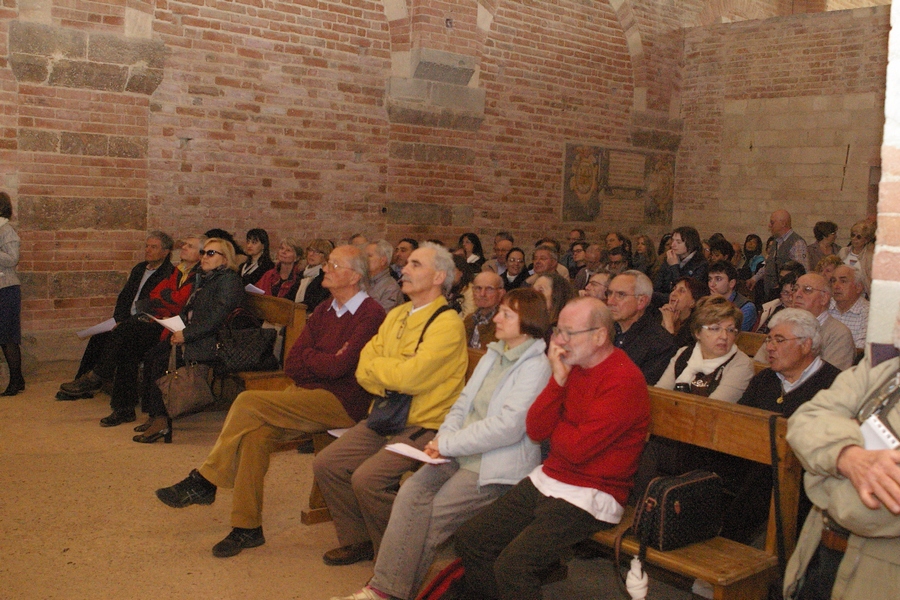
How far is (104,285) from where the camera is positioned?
27.8ft

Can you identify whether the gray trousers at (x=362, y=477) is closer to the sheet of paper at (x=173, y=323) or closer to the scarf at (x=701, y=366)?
the scarf at (x=701, y=366)

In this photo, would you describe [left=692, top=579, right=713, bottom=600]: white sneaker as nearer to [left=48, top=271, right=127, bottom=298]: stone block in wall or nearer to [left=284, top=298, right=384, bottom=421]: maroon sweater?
[left=284, top=298, right=384, bottom=421]: maroon sweater

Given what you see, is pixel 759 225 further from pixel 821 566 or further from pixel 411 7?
pixel 821 566

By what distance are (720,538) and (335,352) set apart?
2146mm

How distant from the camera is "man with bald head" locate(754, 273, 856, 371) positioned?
191 inches

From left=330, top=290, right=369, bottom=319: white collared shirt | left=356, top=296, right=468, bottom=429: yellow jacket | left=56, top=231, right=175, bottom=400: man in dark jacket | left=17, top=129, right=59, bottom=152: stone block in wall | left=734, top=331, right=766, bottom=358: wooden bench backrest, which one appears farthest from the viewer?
left=17, top=129, right=59, bottom=152: stone block in wall

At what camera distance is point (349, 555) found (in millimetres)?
4145

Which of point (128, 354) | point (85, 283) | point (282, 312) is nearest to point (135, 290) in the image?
point (128, 354)

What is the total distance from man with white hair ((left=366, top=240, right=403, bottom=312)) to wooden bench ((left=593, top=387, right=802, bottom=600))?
332 centimetres

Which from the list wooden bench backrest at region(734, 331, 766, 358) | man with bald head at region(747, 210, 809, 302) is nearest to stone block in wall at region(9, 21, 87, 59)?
wooden bench backrest at region(734, 331, 766, 358)

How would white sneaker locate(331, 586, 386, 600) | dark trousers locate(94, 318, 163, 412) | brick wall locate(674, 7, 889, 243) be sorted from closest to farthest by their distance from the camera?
white sneaker locate(331, 586, 386, 600) < dark trousers locate(94, 318, 163, 412) < brick wall locate(674, 7, 889, 243)

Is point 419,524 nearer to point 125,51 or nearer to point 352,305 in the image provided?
point 352,305

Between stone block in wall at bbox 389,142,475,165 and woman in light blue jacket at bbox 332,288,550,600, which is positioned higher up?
stone block in wall at bbox 389,142,475,165

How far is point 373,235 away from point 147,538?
6.39m
